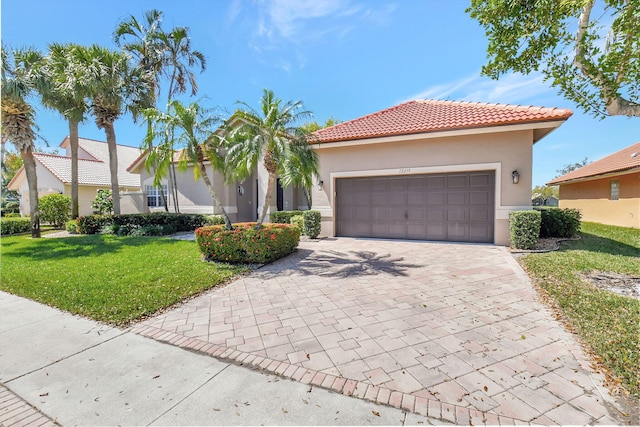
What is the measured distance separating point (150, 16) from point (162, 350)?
69.9 feet

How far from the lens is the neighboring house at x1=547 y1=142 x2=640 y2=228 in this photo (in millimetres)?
15172

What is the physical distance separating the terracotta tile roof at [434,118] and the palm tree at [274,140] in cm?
123

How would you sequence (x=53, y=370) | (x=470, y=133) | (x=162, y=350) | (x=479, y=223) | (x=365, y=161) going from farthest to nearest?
(x=365, y=161)
(x=479, y=223)
(x=470, y=133)
(x=162, y=350)
(x=53, y=370)

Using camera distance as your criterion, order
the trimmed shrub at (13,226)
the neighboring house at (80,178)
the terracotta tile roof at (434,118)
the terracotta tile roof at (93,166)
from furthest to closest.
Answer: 1. the terracotta tile roof at (93,166)
2. the neighboring house at (80,178)
3. the trimmed shrub at (13,226)
4. the terracotta tile roof at (434,118)

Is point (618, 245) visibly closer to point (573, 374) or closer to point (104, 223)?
point (573, 374)

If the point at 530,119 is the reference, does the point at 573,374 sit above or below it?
below

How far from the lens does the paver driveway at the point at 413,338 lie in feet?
8.87

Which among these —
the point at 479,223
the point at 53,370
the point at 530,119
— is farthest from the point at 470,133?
the point at 53,370

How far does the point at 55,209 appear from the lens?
1936cm

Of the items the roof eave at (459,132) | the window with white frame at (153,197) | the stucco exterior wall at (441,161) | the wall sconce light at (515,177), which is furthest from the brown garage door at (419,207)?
the window with white frame at (153,197)

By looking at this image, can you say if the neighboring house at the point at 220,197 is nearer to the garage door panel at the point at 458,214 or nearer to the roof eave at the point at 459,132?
the roof eave at the point at 459,132

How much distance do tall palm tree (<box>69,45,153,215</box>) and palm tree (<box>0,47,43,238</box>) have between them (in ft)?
6.27

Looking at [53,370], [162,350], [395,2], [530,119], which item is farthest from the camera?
[530,119]

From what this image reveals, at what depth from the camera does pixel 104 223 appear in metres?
15.8
